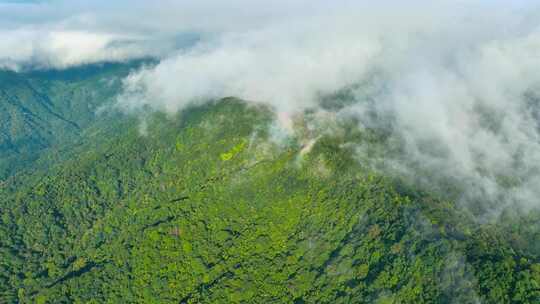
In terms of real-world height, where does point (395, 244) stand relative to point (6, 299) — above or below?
above

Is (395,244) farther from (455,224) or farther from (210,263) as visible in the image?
(210,263)

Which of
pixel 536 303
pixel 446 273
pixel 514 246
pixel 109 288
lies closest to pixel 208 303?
pixel 109 288

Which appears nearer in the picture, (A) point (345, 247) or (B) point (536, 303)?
(B) point (536, 303)

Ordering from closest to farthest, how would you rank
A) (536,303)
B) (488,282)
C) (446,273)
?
(536,303) → (488,282) → (446,273)

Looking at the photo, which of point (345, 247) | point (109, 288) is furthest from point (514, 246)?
point (109, 288)

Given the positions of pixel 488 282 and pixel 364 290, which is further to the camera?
pixel 364 290

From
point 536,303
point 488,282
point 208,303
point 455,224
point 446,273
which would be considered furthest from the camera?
point 455,224

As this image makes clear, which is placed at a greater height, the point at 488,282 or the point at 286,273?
the point at 488,282

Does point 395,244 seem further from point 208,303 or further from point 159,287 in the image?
point 159,287

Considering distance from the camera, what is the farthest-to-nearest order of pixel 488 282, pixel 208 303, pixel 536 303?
pixel 208 303, pixel 488 282, pixel 536 303
